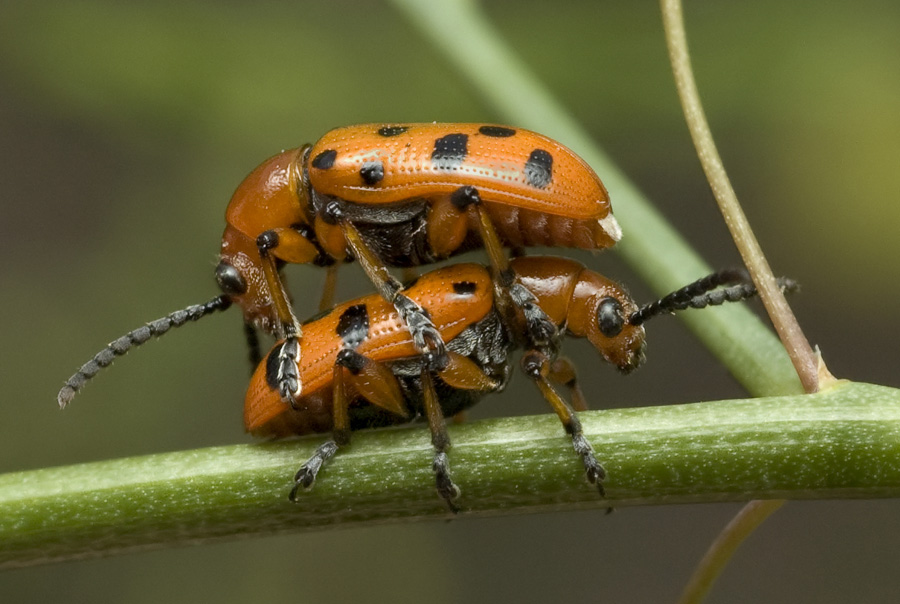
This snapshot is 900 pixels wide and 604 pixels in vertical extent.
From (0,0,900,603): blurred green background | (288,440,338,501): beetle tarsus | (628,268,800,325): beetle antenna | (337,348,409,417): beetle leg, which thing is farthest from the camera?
(0,0,900,603): blurred green background

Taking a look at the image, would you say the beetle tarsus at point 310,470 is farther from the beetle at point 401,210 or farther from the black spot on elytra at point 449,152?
the black spot on elytra at point 449,152

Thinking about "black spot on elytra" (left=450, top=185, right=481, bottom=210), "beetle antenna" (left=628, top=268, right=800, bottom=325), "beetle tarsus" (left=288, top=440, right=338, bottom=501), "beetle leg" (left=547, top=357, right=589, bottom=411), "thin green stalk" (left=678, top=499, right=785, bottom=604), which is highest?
"black spot on elytra" (left=450, top=185, right=481, bottom=210)

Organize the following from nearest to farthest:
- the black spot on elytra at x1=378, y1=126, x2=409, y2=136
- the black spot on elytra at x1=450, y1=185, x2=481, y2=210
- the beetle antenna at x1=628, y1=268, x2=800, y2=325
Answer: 1. the beetle antenna at x1=628, y1=268, x2=800, y2=325
2. the black spot on elytra at x1=450, y1=185, x2=481, y2=210
3. the black spot on elytra at x1=378, y1=126, x2=409, y2=136

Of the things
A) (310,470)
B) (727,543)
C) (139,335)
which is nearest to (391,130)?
(139,335)

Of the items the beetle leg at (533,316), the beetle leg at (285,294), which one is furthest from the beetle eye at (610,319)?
the beetle leg at (285,294)

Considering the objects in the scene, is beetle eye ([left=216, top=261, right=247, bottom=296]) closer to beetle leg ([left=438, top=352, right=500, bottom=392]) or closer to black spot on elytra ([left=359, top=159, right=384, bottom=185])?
black spot on elytra ([left=359, top=159, right=384, bottom=185])

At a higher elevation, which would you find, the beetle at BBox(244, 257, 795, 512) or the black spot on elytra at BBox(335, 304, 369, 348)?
the black spot on elytra at BBox(335, 304, 369, 348)

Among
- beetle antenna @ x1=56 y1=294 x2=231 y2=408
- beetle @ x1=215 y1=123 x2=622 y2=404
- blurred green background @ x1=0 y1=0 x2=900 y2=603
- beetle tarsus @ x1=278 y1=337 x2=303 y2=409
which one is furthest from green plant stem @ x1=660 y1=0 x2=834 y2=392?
blurred green background @ x1=0 y1=0 x2=900 y2=603

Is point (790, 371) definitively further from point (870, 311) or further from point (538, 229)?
point (870, 311)
